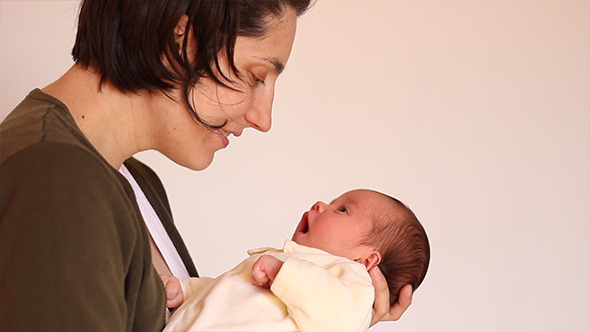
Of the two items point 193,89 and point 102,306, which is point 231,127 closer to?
point 193,89

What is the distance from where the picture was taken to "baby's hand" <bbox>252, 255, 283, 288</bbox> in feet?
4.79

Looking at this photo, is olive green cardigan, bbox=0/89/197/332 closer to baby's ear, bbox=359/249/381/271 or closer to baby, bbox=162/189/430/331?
baby, bbox=162/189/430/331

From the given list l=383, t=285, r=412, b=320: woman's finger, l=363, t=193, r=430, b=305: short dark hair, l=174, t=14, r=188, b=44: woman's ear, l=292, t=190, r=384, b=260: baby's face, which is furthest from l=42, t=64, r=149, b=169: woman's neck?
l=383, t=285, r=412, b=320: woman's finger

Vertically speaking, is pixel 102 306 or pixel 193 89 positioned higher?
pixel 193 89

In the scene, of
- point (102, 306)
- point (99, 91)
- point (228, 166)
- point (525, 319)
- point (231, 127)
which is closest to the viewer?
point (102, 306)

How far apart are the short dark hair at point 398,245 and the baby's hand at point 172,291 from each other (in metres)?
0.46

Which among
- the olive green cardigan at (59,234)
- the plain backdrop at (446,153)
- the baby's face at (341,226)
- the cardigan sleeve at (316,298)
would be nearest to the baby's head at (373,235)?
the baby's face at (341,226)

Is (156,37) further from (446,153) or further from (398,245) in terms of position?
(446,153)

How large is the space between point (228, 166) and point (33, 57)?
0.80m

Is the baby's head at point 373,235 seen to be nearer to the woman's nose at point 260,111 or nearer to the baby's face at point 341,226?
the baby's face at point 341,226

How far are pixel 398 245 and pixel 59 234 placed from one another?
3.14 feet

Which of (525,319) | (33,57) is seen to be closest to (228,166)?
(33,57)

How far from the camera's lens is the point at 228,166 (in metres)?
2.82

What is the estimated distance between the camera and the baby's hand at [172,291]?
1530mm
